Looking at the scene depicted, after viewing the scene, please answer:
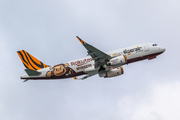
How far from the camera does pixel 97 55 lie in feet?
188

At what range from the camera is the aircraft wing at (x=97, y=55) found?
55.1 m

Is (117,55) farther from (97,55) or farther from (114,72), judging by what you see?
(114,72)

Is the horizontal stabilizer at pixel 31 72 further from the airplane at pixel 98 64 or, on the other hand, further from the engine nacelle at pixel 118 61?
the engine nacelle at pixel 118 61

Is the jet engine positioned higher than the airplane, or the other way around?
the airplane

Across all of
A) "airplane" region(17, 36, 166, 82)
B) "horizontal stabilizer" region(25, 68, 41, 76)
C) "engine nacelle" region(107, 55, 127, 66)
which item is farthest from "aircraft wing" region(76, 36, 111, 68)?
"horizontal stabilizer" region(25, 68, 41, 76)

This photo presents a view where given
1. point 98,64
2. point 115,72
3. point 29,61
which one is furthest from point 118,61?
point 29,61

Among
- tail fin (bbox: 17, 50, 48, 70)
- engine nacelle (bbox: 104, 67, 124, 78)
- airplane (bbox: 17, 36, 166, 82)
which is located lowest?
engine nacelle (bbox: 104, 67, 124, 78)

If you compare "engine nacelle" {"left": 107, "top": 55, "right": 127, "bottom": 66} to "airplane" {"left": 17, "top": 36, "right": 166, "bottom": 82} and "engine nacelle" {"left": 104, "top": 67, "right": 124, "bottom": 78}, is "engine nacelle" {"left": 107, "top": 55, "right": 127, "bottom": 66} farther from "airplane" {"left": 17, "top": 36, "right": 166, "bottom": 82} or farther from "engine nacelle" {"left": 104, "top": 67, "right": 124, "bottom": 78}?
"engine nacelle" {"left": 104, "top": 67, "right": 124, "bottom": 78}

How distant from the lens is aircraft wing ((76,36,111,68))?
2169 inches

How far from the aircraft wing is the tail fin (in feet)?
43.7

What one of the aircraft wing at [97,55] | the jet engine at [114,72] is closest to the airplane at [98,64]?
the aircraft wing at [97,55]

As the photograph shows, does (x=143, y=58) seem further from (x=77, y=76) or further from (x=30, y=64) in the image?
(x=30, y=64)

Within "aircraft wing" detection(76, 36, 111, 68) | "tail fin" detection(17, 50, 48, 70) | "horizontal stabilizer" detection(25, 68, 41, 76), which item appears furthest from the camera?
"tail fin" detection(17, 50, 48, 70)

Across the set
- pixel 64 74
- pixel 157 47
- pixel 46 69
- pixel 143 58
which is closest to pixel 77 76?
pixel 64 74
